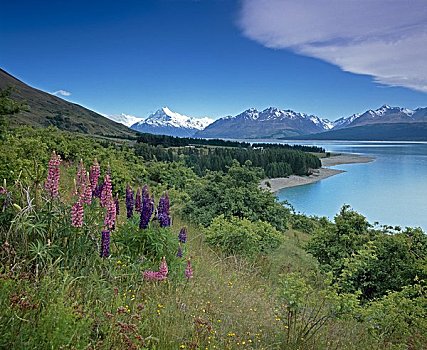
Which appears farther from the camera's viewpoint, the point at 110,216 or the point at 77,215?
the point at 110,216

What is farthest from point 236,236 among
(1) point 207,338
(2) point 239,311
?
(1) point 207,338

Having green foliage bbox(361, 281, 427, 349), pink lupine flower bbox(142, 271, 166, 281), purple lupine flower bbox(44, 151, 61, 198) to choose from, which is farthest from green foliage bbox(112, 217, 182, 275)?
green foliage bbox(361, 281, 427, 349)

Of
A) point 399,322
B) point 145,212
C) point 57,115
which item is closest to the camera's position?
point 145,212

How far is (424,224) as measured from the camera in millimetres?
37094

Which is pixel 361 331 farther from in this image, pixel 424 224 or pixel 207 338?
pixel 424 224

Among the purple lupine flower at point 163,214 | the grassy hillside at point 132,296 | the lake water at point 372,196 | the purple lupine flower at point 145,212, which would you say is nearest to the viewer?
the grassy hillside at point 132,296

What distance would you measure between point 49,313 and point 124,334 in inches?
22.3

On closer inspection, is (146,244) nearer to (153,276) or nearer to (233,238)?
(153,276)

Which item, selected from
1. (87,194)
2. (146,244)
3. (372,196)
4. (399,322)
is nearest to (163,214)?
(146,244)

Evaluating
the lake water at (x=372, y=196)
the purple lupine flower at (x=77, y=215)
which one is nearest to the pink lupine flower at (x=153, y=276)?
the purple lupine flower at (x=77, y=215)

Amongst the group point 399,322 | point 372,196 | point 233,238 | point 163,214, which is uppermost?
point 163,214

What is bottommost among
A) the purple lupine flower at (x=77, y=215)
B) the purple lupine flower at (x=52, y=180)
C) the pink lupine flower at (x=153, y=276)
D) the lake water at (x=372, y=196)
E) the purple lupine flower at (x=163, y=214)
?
the lake water at (x=372, y=196)

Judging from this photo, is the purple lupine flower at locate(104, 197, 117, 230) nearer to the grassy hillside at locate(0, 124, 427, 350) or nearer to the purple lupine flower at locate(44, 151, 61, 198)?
the grassy hillside at locate(0, 124, 427, 350)

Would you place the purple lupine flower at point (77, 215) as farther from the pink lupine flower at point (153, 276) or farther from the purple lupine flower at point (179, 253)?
the purple lupine flower at point (179, 253)
